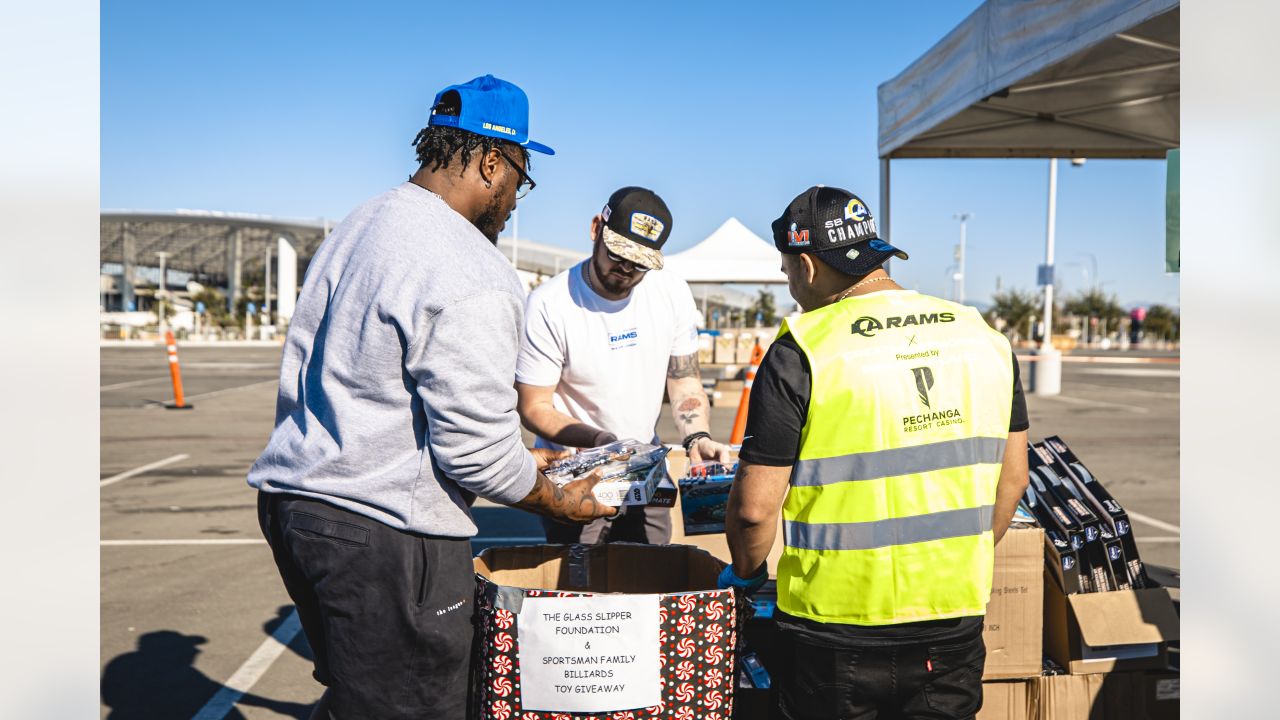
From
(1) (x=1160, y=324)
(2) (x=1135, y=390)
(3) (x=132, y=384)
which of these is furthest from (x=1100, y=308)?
(3) (x=132, y=384)

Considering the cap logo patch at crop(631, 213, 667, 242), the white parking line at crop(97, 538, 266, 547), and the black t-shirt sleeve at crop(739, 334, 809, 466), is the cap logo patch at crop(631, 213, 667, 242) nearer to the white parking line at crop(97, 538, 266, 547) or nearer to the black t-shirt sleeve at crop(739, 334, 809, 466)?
the black t-shirt sleeve at crop(739, 334, 809, 466)

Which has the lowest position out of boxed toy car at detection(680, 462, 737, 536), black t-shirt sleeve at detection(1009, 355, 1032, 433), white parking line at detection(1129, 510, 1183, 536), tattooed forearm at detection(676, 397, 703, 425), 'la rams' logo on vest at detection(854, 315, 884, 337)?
white parking line at detection(1129, 510, 1183, 536)

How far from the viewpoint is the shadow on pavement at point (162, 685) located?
13.4ft

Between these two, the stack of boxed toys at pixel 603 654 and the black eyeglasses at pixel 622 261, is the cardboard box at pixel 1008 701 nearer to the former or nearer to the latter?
the stack of boxed toys at pixel 603 654

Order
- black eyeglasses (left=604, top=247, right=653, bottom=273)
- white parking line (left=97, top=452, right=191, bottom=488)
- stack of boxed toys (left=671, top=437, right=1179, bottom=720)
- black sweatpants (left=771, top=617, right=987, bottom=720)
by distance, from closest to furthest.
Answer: black sweatpants (left=771, top=617, right=987, bottom=720), stack of boxed toys (left=671, top=437, right=1179, bottom=720), black eyeglasses (left=604, top=247, right=653, bottom=273), white parking line (left=97, top=452, right=191, bottom=488)

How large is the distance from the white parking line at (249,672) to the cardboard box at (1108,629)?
10.7 ft

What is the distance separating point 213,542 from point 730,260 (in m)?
12.3

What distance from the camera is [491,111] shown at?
2275 millimetres

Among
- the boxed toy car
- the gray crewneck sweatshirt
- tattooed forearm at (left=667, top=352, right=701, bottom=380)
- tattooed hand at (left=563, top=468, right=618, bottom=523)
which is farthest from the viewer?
tattooed forearm at (left=667, top=352, right=701, bottom=380)

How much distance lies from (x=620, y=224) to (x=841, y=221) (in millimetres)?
1263

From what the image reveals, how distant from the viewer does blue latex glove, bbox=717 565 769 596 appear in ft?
7.54

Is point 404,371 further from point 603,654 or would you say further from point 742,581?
point 742,581

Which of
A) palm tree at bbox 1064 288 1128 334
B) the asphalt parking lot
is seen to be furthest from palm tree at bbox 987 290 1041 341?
the asphalt parking lot

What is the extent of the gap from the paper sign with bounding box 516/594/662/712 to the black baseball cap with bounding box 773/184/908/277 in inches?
34.9
